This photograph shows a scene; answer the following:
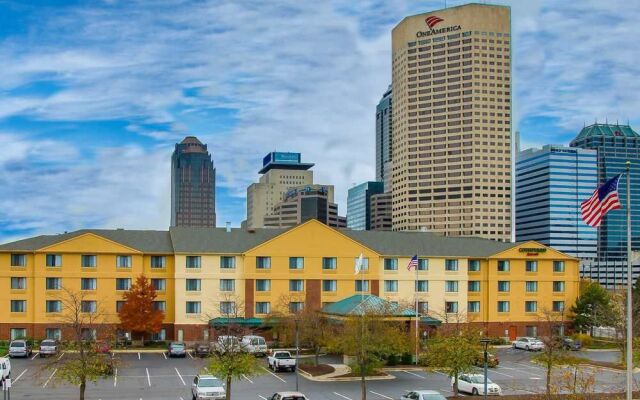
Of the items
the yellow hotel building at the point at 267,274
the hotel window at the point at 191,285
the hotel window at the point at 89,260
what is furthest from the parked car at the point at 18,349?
the hotel window at the point at 191,285

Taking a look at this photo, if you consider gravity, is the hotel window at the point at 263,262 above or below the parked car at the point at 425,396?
above

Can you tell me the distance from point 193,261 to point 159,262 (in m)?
3.73

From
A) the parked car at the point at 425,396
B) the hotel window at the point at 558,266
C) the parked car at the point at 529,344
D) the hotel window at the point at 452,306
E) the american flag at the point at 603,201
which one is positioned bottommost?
the parked car at the point at 529,344

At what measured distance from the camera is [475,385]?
5047 cm

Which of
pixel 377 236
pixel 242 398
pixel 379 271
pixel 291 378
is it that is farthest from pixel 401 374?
pixel 377 236

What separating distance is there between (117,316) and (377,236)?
96.7 ft

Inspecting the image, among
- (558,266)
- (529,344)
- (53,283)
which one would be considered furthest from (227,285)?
(558,266)

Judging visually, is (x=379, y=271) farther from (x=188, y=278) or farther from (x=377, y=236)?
(x=188, y=278)

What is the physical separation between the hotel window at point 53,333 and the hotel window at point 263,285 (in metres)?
19.7

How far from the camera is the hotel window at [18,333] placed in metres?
81.2

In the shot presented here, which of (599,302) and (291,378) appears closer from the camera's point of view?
(291,378)

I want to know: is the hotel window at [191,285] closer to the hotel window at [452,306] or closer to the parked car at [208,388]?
the hotel window at [452,306]

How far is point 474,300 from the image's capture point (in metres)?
91.9

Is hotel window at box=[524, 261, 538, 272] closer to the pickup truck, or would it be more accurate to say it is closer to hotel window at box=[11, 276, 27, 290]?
the pickup truck
